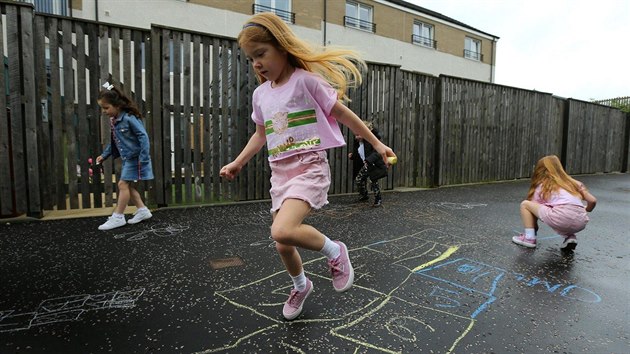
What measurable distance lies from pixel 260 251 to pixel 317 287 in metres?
1.00

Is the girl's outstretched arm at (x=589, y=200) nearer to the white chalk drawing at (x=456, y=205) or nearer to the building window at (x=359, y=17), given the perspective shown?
the white chalk drawing at (x=456, y=205)

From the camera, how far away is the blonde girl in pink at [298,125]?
2020 millimetres

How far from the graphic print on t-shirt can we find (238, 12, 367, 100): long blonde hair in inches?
10.4

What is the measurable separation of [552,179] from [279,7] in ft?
49.2

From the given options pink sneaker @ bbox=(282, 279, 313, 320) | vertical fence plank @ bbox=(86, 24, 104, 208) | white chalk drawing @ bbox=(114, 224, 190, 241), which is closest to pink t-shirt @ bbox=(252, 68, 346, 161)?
pink sneaker @ bbox=(282, 279, 313, 320)

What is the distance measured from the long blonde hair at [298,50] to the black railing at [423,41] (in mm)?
20420

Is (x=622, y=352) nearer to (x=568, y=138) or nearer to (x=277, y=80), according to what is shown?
(x=277, y=80)

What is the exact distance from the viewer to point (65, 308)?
229cm

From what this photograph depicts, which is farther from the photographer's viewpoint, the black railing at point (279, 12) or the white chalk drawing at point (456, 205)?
the black railing at point (279, 12)

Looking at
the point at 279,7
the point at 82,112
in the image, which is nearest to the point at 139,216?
the point at 82,112

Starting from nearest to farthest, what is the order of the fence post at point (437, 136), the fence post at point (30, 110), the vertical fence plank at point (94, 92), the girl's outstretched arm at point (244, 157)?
the girl's outstretched arm at point (244, 157), the fence post at point (30, 110), the vertical fence plank at point (94, 92), the fence post at point (437, 136)

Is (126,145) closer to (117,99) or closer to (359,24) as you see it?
(117,99)

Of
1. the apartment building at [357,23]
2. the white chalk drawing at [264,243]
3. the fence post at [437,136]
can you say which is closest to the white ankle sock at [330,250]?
the white chalk drawing at [264,243]

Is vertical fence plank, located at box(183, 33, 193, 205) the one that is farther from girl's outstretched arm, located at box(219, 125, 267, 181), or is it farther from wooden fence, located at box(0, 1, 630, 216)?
girl's outstretched arm, located at box(219, 125, 267, 181)
